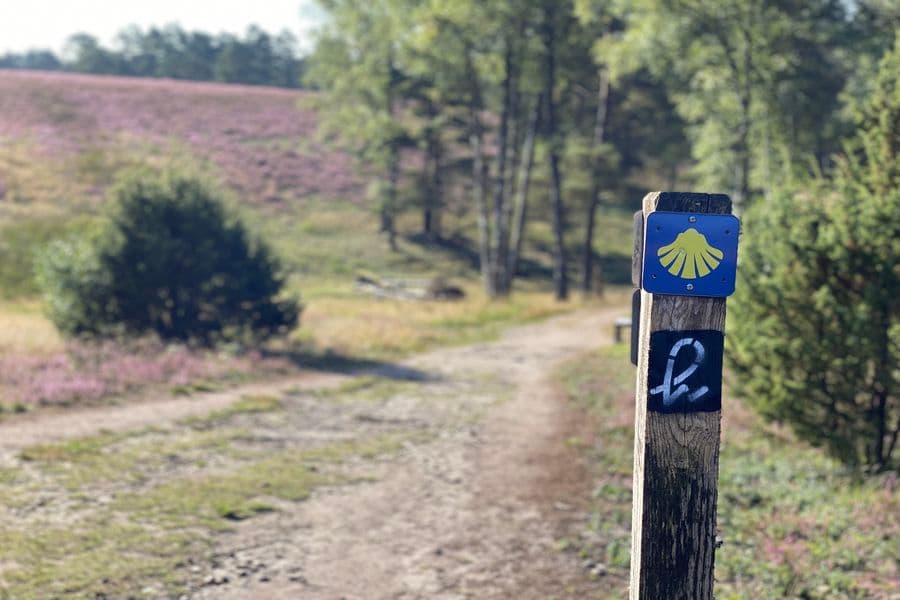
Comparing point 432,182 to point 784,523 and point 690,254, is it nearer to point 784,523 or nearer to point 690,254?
point 784,523

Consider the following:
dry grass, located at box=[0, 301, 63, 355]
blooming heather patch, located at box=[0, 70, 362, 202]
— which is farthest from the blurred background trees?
blooming heather patch, located at box=[0, 70, 362, 202]

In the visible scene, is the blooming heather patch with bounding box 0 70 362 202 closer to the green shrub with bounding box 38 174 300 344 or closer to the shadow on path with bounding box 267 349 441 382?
the green shrub with bounding box 38 174 300 344

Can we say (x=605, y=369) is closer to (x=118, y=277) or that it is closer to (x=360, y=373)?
(x=360, y=373)

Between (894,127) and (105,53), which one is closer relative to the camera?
(894,127)

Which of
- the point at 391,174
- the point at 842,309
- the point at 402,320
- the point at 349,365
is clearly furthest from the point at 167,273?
the point at 391,174

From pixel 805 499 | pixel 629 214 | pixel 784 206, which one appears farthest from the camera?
pixel 629 214

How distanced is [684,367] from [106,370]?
44.6 feet

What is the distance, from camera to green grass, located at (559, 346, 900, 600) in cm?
652

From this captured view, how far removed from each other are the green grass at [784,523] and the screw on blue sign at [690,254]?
359 centimetres

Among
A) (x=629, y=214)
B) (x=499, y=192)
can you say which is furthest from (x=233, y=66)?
(x=499, y=192)

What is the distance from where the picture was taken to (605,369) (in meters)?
18.4

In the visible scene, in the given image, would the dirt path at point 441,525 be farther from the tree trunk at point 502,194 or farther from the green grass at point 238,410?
the tree trunk at point 502,194

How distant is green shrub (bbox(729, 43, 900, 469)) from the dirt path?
8.23 ft

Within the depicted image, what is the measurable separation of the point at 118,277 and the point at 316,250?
26.4 metres
